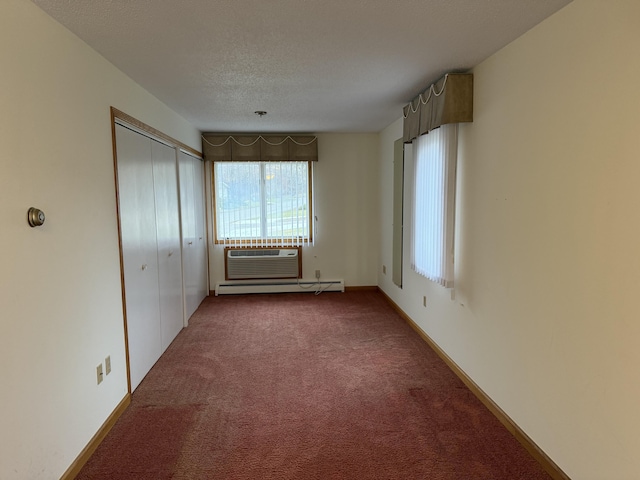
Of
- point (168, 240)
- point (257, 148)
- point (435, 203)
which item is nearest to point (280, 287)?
point (257, 148)

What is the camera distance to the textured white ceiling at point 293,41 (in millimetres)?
1758

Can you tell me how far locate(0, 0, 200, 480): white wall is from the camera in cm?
154

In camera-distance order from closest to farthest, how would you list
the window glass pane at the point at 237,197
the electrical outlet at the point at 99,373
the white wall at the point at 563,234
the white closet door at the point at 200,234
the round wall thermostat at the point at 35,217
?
the white wall at the point at 563,234 → the round wall thermostat at the point at 35,217 → the electrical outlet at the point at 99,373 → the white closet door at the point at 200,234 → the window glass pane at the point at 237,197

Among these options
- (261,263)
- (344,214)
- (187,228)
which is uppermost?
(344,214)

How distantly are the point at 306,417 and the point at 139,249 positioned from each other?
1732 mm

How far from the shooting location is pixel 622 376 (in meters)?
1.51

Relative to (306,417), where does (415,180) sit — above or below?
above

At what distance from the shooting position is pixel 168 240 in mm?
3639

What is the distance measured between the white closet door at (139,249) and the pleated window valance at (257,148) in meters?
2.08

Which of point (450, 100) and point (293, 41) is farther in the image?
point (450, 100)

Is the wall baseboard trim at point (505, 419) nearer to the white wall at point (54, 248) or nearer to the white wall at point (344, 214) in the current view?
the white wall at point (344, 214)

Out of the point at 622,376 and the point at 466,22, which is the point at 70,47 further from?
the point at 622,376

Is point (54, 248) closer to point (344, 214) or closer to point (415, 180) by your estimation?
point (415, 180)

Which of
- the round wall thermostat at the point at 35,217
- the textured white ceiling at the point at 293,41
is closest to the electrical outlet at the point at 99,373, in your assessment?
the round wall thermostat at the point at 35,217
